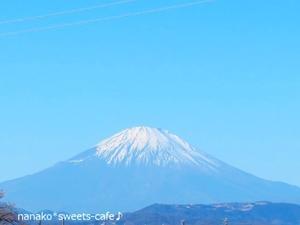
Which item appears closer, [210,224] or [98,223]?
[98,223]

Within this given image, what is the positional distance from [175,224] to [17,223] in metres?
165

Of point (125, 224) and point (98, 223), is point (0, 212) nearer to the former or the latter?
point (98, 223)

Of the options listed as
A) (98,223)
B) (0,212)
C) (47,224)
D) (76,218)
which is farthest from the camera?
(76,218)

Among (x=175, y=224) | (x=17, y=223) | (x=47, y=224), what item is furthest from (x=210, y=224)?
(x=17, y=223)

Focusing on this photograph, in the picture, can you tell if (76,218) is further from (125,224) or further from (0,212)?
(0,212)

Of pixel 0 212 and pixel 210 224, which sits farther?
pixel 210 224

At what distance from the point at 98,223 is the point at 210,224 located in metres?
33.7

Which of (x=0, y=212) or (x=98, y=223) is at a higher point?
(x=98, y=223)

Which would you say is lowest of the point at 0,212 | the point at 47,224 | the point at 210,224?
the point at 0,212

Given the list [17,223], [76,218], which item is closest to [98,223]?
[76,218]

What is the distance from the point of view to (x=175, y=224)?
7844 inches

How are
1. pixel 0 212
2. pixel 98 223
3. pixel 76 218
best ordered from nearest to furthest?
pixel 0 212, pixel 98 223, pixel 76 218

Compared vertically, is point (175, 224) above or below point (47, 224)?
above

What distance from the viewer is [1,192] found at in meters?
35.2
